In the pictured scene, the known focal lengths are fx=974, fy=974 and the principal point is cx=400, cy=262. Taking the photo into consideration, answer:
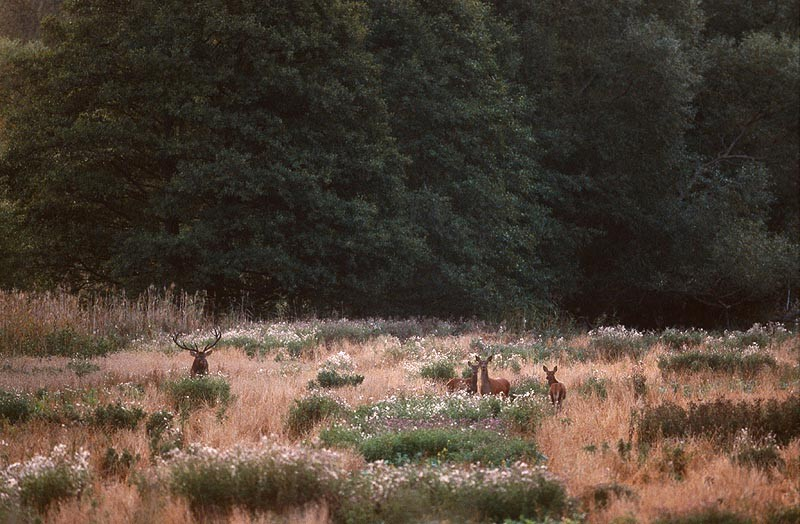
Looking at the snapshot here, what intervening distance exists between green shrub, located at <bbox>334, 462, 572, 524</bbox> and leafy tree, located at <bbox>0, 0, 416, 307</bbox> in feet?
57.9

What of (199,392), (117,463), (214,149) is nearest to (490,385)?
(199,392)

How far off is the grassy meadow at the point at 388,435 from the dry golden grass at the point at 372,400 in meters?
0.03

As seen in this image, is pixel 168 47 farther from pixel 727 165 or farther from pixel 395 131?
pixel 727 165

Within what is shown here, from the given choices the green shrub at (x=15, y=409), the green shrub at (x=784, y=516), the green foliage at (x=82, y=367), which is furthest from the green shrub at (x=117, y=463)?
the green shrub at (x=784, y=516)

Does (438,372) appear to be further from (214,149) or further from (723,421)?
(214,149)

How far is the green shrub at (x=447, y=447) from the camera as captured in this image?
8.27 metres

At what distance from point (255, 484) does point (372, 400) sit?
4.30 meters

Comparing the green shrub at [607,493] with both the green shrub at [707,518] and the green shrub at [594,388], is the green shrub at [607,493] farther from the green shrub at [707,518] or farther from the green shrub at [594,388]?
the green shrub at [594,388]

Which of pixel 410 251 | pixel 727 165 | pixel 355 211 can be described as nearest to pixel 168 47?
pixel 355 211

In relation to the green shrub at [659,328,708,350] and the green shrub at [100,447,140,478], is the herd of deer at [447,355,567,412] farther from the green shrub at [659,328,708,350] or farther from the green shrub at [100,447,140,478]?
the green shrub at [659,328,708,350]

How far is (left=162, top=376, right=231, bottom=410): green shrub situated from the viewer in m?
11.1

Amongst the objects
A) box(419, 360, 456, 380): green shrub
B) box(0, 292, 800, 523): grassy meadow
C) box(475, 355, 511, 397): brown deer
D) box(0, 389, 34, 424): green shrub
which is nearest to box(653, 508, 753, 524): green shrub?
box(0, 292, 800, 523): grassy meadow

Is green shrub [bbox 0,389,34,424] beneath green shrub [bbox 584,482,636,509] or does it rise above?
beneath

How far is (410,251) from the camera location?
85.8ft
